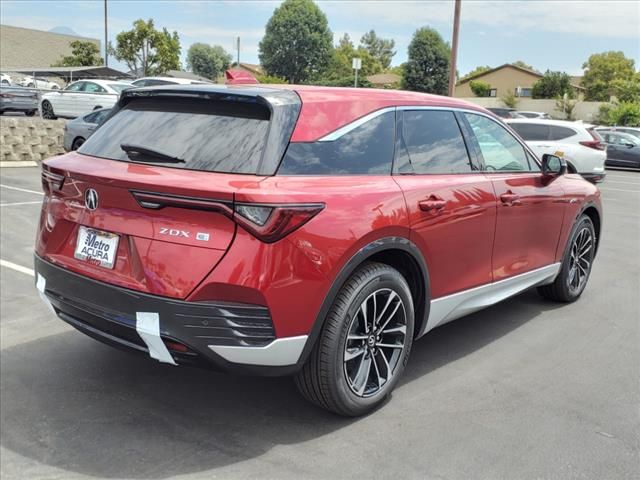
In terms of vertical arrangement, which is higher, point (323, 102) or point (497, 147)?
point (323, 102)

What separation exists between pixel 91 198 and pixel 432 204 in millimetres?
1801

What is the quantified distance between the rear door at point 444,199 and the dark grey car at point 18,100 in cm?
2240

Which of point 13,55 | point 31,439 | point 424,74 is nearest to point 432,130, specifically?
point 31,439

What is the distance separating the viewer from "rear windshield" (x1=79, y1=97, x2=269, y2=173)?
2988 millimetres

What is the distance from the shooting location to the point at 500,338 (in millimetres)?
4668

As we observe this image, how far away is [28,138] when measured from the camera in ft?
51.7

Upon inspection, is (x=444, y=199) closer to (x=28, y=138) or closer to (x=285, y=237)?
(x=285, y=237)

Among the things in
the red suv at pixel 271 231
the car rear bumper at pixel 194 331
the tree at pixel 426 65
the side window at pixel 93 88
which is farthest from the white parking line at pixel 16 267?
the tree at pixel 426 65

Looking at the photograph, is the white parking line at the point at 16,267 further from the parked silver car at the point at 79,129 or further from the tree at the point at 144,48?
the tree at the point at 144,48

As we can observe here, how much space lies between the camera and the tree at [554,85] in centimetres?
5562

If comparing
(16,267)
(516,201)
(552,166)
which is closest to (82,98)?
(16,267)

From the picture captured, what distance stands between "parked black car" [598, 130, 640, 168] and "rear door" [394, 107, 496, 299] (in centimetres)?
2058

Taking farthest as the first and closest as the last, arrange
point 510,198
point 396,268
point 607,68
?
point 607,68
point 510,198
point 396,268

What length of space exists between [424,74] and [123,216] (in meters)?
59.1
